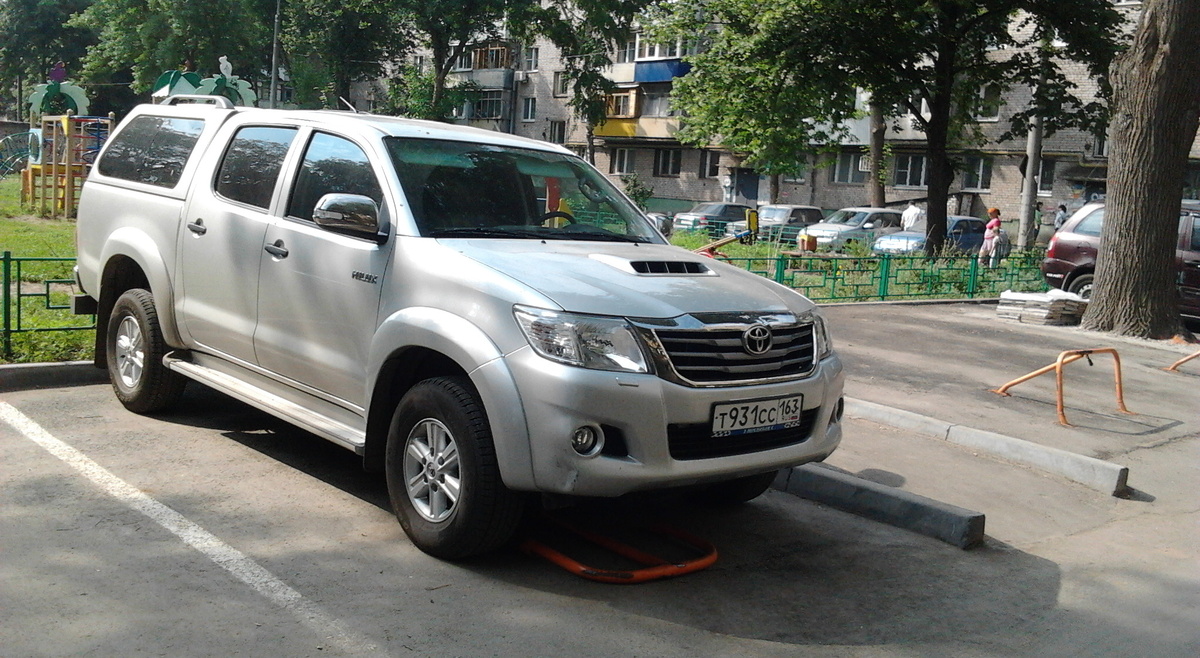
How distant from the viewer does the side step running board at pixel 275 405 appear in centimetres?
501

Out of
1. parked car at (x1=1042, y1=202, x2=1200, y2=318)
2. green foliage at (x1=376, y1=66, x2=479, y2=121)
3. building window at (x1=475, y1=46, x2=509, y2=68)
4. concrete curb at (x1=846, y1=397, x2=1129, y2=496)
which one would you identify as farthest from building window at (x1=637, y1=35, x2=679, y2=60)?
concrete curb at (x1=846, y1=397, x2=1129, y2=496)

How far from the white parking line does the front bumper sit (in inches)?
35.8

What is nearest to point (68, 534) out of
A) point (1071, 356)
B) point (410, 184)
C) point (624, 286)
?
point (410, 184)

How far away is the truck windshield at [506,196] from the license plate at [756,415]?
4.41 ft

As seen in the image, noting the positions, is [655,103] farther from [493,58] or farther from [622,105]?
[493,58]

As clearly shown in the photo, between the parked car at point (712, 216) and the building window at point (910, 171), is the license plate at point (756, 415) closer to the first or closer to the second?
the parked car at point (712, 216)

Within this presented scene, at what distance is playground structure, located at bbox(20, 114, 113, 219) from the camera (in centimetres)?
2314

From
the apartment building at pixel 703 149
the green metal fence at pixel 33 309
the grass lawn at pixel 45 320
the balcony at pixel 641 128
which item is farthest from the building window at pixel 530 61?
the green metal fence at pixel 33 309

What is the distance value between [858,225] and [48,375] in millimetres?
27438

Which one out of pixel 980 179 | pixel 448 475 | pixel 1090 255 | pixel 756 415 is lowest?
pixel 448 475

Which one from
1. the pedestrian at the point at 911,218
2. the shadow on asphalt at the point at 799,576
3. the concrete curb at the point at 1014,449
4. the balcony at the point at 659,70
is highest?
the balcony at the point at 659,70

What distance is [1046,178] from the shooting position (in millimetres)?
43469

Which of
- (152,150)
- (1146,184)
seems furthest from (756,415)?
(1146,184)

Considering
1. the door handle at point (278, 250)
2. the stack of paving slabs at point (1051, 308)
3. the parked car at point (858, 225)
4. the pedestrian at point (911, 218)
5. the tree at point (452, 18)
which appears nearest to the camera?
the door handle at point (278, 250)
